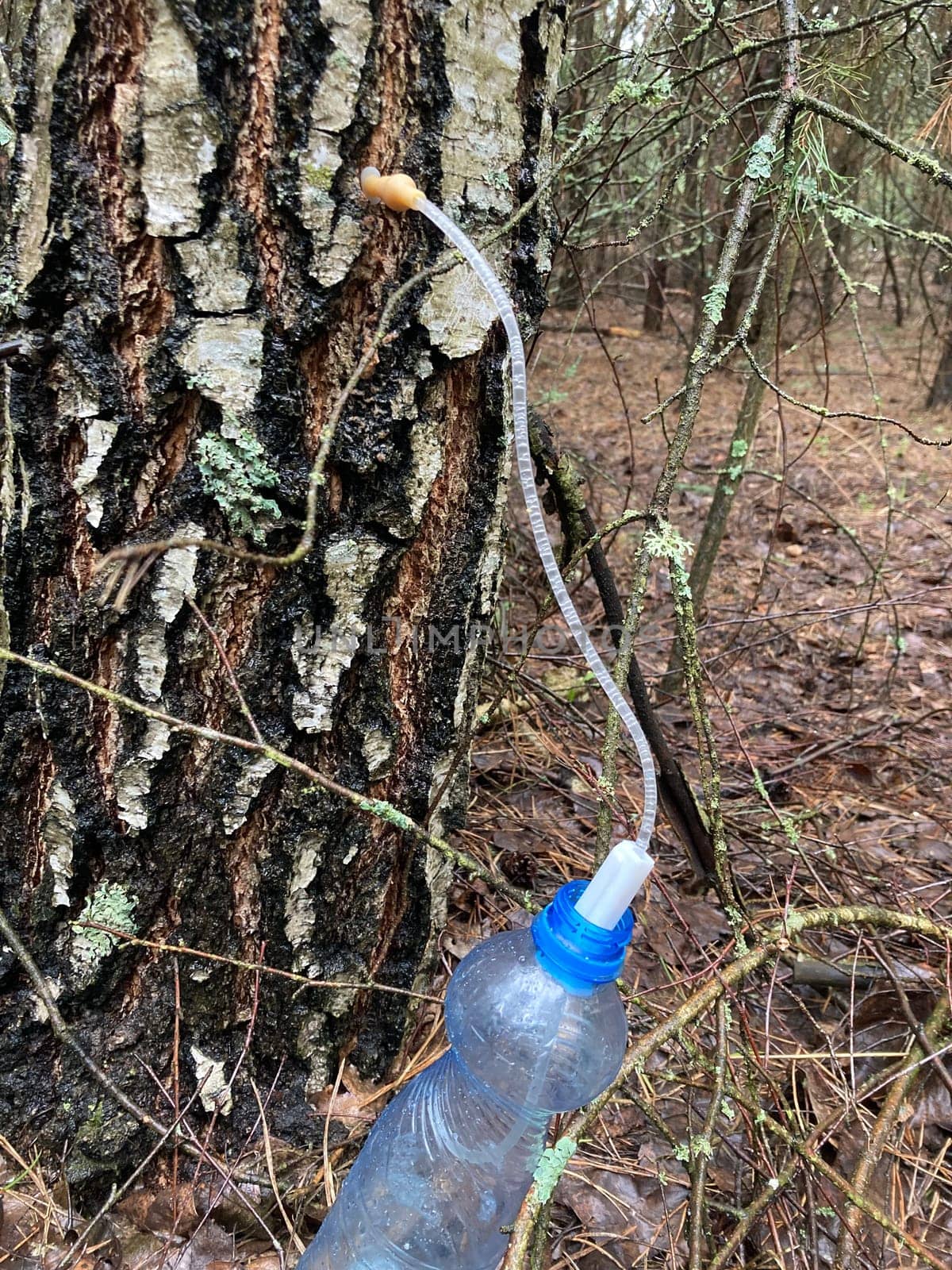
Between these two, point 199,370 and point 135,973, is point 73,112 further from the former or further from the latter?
point 135,973

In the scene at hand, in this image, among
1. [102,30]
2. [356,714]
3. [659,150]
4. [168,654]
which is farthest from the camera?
[659,150]

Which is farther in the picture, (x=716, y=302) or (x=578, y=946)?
(x=716, y=302)

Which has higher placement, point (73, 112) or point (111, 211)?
point (73, 112)

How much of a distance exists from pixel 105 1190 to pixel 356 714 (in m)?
0.94

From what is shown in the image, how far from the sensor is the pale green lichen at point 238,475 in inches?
41.4

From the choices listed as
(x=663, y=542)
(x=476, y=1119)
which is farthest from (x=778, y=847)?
(x=663, y=542)

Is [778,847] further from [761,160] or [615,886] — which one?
[761,160]

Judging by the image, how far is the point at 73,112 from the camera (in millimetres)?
934

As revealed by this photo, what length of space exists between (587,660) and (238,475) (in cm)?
54

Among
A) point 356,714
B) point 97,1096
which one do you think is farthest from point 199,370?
point 97,1096

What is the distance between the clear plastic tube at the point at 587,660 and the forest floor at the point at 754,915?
13.9 inches

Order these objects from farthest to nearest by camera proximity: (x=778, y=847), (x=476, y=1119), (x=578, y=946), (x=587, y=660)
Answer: (x=778, y=847), (x=476, y=1119), (x=587, y=660), (x=578, y=946)

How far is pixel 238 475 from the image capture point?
1.06m

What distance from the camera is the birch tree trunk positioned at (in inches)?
37.3
